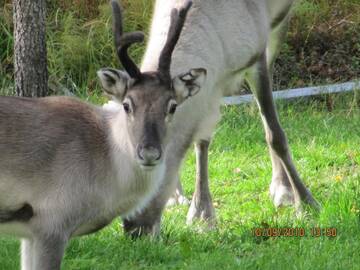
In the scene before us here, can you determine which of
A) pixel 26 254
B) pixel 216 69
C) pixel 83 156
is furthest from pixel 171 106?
pixel 216 69

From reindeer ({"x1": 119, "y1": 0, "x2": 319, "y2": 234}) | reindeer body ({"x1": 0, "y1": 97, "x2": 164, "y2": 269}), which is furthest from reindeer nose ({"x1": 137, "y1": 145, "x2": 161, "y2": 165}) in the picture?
reindeer ({"x1": 119, "y1": 0, "x2": 319, "y2": 234})

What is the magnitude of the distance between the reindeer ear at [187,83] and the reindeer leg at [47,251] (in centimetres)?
105

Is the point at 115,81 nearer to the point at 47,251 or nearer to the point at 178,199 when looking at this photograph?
the point at 47,251

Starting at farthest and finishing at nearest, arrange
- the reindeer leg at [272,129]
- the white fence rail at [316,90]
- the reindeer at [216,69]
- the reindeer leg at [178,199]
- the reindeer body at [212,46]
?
the white fence rail at [316,90]
the reindeer leg at [178,199]
the reindeer leg at [272,129]
the reindeer body at [212,46]
the reindeer at [216,69]

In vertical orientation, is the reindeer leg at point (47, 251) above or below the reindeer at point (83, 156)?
below

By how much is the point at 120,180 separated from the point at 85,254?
2.73ft

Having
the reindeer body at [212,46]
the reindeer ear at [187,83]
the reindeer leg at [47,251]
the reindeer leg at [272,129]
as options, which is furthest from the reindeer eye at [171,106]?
the reindeer leg at [272,129]

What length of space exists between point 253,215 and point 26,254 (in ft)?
7.72

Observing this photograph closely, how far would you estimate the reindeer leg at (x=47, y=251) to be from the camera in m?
5.22

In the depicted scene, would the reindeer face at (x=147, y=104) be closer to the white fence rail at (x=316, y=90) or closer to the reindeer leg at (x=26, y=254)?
the reindeer leg at (x=26, y=254)

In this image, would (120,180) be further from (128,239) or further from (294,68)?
(294,68)

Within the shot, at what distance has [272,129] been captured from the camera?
7.86 meters

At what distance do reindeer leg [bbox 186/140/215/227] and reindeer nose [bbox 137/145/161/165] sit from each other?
2.05 meters

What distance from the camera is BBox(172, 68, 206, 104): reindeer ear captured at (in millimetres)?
5566
